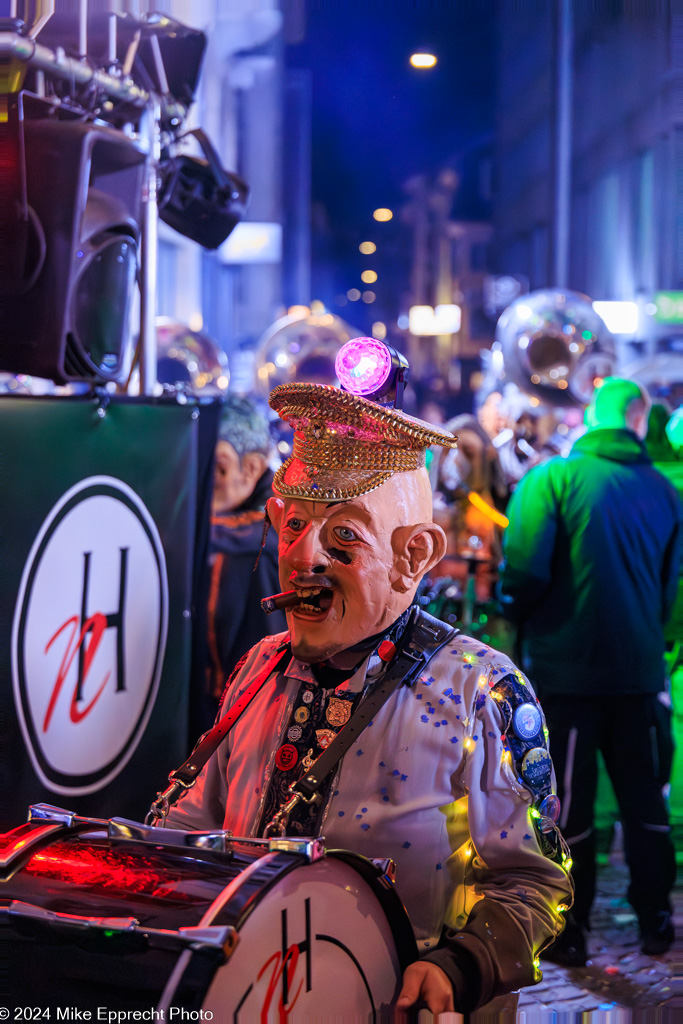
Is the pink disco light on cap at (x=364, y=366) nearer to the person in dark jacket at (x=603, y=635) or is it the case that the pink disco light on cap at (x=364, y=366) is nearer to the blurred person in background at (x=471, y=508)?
the person in dark jacket at (x=603, y=635)

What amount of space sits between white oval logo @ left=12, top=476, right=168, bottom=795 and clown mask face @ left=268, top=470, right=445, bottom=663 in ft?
3.31

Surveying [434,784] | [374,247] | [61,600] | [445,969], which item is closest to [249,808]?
[434,784]

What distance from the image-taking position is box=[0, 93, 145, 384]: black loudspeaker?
2.48m

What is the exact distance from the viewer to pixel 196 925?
1.18 metres

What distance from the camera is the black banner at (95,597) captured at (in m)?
2.38

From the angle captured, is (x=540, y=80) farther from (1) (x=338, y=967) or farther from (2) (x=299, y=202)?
(1) (x=338, y=967)

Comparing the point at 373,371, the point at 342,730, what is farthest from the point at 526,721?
the point at 373,371

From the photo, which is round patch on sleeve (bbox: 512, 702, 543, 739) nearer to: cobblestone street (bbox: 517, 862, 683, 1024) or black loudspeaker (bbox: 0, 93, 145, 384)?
cobblestone street (bbox: 517, 862, 683, 1024)

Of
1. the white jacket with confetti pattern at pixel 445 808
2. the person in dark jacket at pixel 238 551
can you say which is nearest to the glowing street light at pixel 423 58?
the person in dark jacket at pixel 238 551

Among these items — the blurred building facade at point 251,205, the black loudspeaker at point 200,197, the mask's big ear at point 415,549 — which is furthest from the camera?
the blurred building facade at point 251,205

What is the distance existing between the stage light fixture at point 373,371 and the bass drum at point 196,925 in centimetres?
76

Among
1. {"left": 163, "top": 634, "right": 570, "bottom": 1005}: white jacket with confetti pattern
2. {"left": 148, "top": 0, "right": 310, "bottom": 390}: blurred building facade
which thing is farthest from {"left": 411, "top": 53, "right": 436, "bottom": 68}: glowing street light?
{"left": 148, "top": 0, "right": 310, "bottom": 390}: blurred building facade

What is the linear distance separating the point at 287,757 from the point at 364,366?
680 millimetres

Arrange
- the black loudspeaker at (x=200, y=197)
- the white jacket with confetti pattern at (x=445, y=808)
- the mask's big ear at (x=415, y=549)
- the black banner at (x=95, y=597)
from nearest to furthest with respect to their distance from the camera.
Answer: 1. the white jacket with confetti pattern at (x=445, y=808)
2. the mask's big ear at (x=415, y=549)
3. the black banner at (x=95, y=597)
4. the black loudspeaker at (x=200, y=197)
